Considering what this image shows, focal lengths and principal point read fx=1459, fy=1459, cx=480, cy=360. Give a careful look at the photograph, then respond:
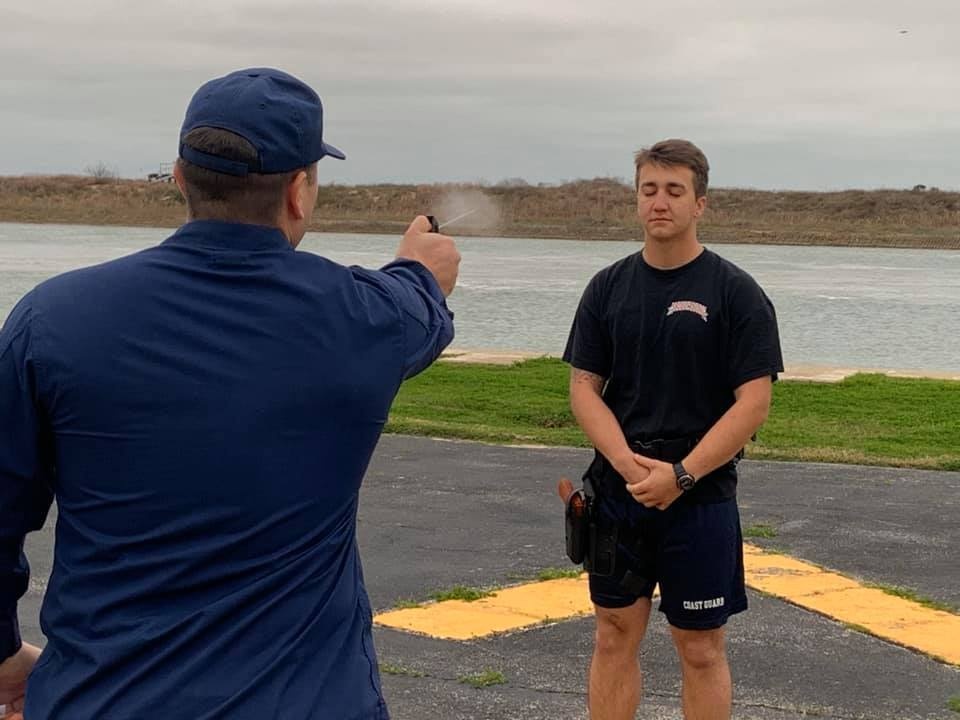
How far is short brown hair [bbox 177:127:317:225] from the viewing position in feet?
7.38

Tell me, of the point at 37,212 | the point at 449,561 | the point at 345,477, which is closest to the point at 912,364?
the point at 449,561

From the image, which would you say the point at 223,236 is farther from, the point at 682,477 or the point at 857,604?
the point at 857,604

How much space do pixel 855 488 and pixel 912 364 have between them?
12904 millimetres

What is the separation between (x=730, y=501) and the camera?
480cm

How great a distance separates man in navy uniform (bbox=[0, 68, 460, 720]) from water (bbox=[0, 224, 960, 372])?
4877 mm

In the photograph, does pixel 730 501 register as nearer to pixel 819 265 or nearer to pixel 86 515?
pixel 86 515

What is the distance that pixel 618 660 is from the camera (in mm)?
4875

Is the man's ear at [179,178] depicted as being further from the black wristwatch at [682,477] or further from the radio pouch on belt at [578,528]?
the radio pouch on belt at [578,528]

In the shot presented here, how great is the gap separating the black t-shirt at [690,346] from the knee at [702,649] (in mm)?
444

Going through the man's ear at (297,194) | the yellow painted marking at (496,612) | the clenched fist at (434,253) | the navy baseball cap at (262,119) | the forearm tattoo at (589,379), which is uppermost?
the navy baseball cap at (262,119)

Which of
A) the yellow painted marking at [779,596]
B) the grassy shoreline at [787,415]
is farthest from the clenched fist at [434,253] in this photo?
the grassy shoreline at [787,415]

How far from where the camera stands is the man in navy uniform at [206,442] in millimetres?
2162

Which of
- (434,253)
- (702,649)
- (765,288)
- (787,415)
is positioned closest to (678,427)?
(702,649)

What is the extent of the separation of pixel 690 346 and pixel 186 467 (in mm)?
2742
